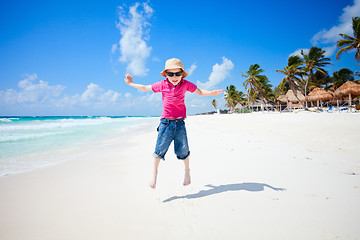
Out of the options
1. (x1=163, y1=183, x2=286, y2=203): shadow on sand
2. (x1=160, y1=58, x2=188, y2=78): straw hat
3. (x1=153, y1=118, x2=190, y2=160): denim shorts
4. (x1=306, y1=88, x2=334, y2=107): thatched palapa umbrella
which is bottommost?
(x1=163, y1=183, x2=286, y2=203): shadow on sand

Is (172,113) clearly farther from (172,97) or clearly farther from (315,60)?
(315,60)

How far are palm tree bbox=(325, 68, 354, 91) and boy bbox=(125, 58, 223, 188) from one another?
44.2 m

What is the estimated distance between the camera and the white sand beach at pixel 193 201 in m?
1.51

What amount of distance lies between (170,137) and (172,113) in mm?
340

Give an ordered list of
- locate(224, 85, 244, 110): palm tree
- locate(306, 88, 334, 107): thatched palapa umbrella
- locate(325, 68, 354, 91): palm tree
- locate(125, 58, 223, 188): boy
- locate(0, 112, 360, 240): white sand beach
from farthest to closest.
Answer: locate(224, 85, 244, 110): palm tree, locate(325, 68, 354, 91): palm tree, locate(306, 88, 334, 107): thatched palapa umbrella, locate(125, 58, 223, 188): boy, locate(0, 112, 360, 240): white sand beach

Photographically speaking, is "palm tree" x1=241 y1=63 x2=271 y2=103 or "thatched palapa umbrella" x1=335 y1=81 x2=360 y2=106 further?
"palm tree" x1=241 y1=63 x2=271 y2=103

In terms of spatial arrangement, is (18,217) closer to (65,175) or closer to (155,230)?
(65,175)

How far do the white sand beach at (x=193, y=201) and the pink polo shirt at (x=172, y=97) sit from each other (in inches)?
43.7

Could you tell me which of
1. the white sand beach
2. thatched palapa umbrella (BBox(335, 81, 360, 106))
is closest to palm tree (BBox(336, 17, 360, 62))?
thatched palapa umbrella (BBox(335, 81, 360, 106))

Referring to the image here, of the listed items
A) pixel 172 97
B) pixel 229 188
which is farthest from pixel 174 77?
pixel 229 188

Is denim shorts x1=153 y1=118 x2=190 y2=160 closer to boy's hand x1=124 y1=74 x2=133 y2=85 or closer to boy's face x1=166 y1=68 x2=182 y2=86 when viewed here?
boy's face x1=166 y1=68 x2=182 y2=86

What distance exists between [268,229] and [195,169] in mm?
1814

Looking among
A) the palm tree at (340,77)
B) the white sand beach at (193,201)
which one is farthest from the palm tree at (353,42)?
the white sand beach at (193,201)

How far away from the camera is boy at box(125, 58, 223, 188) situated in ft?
7.58
